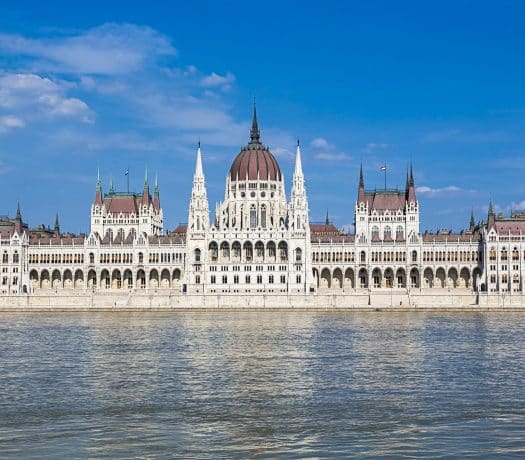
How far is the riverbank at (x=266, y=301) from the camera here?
4685 inches

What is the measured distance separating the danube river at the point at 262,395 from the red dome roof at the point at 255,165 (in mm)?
76526

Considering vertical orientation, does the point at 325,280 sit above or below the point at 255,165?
below

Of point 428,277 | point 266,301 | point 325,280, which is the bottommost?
point 266,301

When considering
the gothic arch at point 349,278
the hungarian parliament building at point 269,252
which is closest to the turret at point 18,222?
the hungarian parliament building at point 269,252

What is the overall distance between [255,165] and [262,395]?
11235 centimetres

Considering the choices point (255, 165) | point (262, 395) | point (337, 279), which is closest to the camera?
point (262, 395)

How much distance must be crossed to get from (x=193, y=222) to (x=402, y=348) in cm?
8253

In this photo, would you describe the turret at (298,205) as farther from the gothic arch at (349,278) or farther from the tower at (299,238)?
the gothic arch at (349,278)

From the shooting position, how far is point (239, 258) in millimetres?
137625

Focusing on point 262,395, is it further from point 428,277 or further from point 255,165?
point 255,165

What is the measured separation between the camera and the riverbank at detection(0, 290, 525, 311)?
390 ft

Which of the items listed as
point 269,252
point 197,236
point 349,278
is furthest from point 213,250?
point 349,278

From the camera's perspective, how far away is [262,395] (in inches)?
1537

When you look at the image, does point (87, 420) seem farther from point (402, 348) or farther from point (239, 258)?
point (239, 258)
